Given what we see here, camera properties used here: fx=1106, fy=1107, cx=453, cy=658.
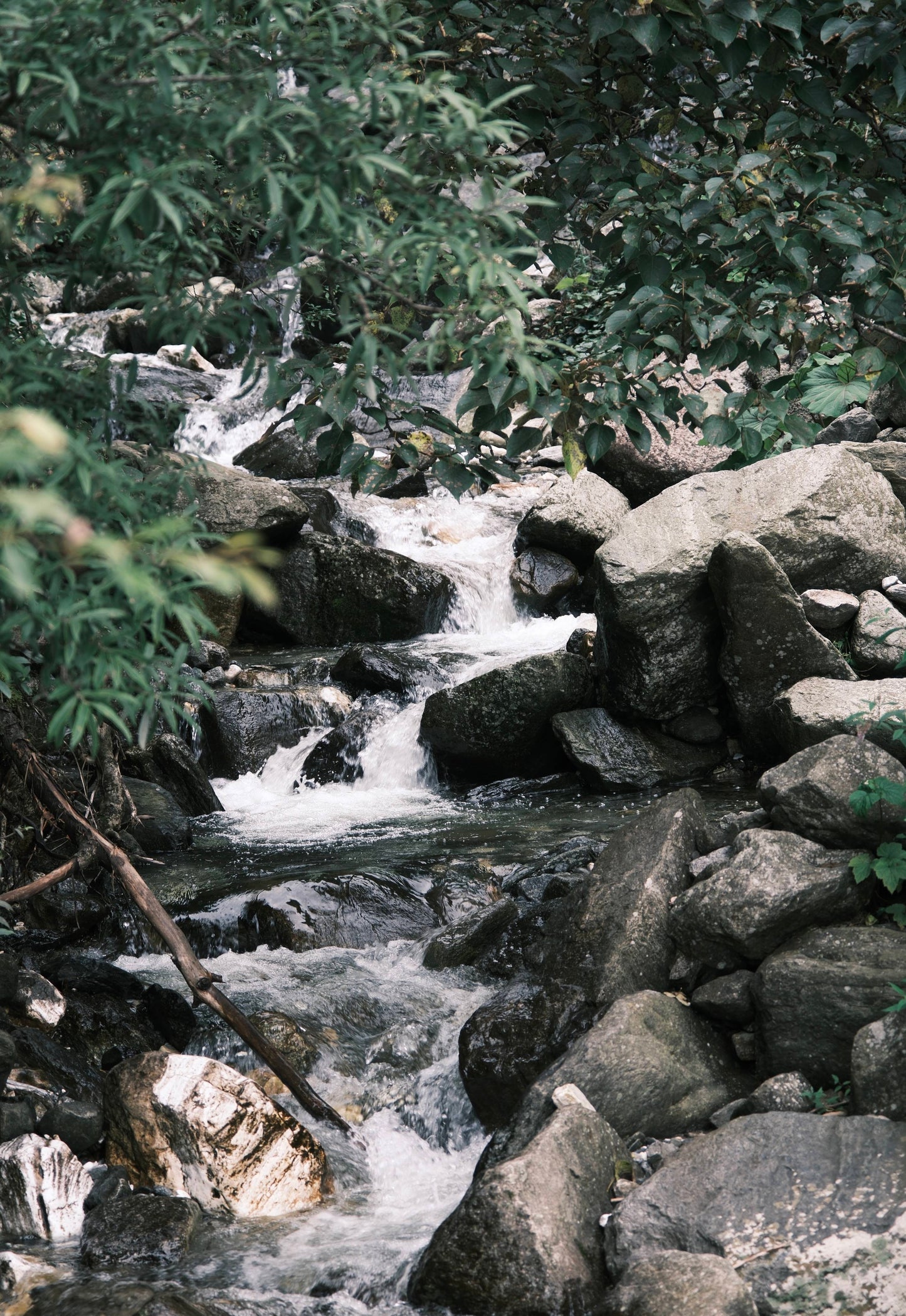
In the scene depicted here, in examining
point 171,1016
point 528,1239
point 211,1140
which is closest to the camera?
point 528,1239

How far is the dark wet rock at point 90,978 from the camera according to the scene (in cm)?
561

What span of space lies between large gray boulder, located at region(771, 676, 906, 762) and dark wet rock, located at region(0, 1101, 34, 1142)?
4924mm

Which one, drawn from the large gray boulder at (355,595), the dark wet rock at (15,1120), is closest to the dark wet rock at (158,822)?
the dark wet rock at (15,1120)

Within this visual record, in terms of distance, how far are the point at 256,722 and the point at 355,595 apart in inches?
123

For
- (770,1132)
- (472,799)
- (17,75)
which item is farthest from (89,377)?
(472,799)

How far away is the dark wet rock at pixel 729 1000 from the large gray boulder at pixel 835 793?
66cm

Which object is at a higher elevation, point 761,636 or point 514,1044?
point 761,636

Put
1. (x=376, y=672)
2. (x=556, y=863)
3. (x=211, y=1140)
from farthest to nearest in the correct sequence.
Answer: (x=376, y=672)
(x=556, y=863)
(x=211, y=1140)

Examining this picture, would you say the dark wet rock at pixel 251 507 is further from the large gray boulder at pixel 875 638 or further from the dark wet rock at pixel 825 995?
the dark wet rock at pixel 825 995

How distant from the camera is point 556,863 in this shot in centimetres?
714

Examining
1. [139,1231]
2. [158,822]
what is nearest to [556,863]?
[158,822]

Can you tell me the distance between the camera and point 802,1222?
3256 mm

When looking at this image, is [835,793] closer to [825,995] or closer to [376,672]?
[825,995]

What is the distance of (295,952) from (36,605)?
5037 millimetres
